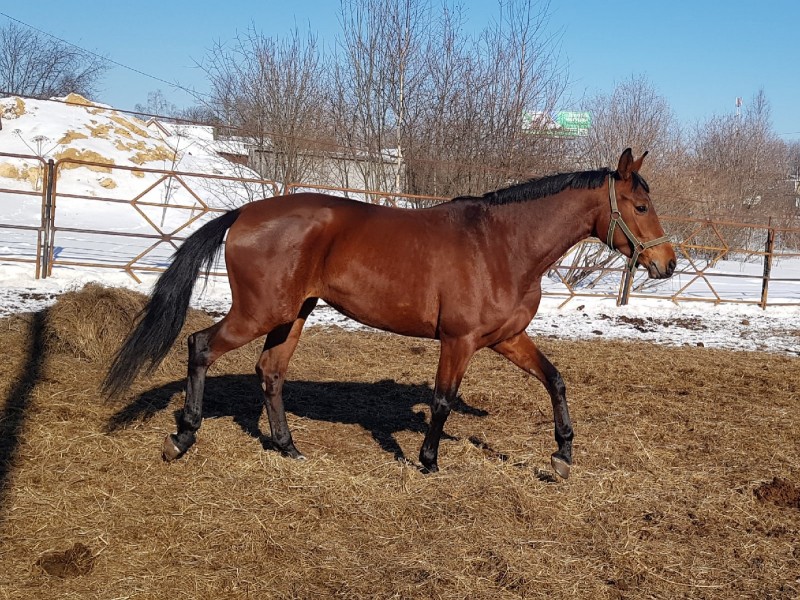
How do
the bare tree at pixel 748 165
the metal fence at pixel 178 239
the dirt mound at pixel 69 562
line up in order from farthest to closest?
the bare tree at pixel 748 165 < the metal fence at pixel 178 239 < the dirt mound at pixel 69 562

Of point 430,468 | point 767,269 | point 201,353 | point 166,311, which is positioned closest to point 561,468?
point 430,468

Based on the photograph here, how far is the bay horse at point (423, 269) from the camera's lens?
427 centimetres

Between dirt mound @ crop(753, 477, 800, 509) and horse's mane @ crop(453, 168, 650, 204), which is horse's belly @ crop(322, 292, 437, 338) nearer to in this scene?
horse's mane @ crop(453, 168, 650, 204)

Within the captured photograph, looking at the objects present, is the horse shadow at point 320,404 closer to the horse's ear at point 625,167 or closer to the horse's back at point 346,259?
the horse's back at point 346,259

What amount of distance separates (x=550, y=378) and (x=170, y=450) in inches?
91.9

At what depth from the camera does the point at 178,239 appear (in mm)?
11188

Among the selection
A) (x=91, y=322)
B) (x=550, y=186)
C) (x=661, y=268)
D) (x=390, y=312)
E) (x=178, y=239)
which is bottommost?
(x=91, y=322)

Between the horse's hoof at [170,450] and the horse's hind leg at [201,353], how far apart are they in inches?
2.9

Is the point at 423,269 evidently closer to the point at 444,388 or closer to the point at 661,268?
the point at 444,388

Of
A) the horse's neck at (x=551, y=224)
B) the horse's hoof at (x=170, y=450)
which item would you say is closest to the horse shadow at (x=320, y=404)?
the horse's hoof at (x=170, y=450)

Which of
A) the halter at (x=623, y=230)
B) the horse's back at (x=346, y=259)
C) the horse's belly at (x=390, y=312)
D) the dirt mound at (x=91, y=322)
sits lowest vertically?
the dirt mound at (x=91, y=322)

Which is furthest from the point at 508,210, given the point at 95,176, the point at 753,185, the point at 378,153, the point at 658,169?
the point at 753,185

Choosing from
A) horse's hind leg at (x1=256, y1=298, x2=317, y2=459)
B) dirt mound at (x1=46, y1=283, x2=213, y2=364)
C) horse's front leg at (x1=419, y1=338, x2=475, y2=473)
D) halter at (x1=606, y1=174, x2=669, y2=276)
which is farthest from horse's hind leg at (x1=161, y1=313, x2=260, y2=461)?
halter at (x1=606, y1=174, x2=669, y2=276)

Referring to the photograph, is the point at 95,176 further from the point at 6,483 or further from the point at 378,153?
the point at 6,483
